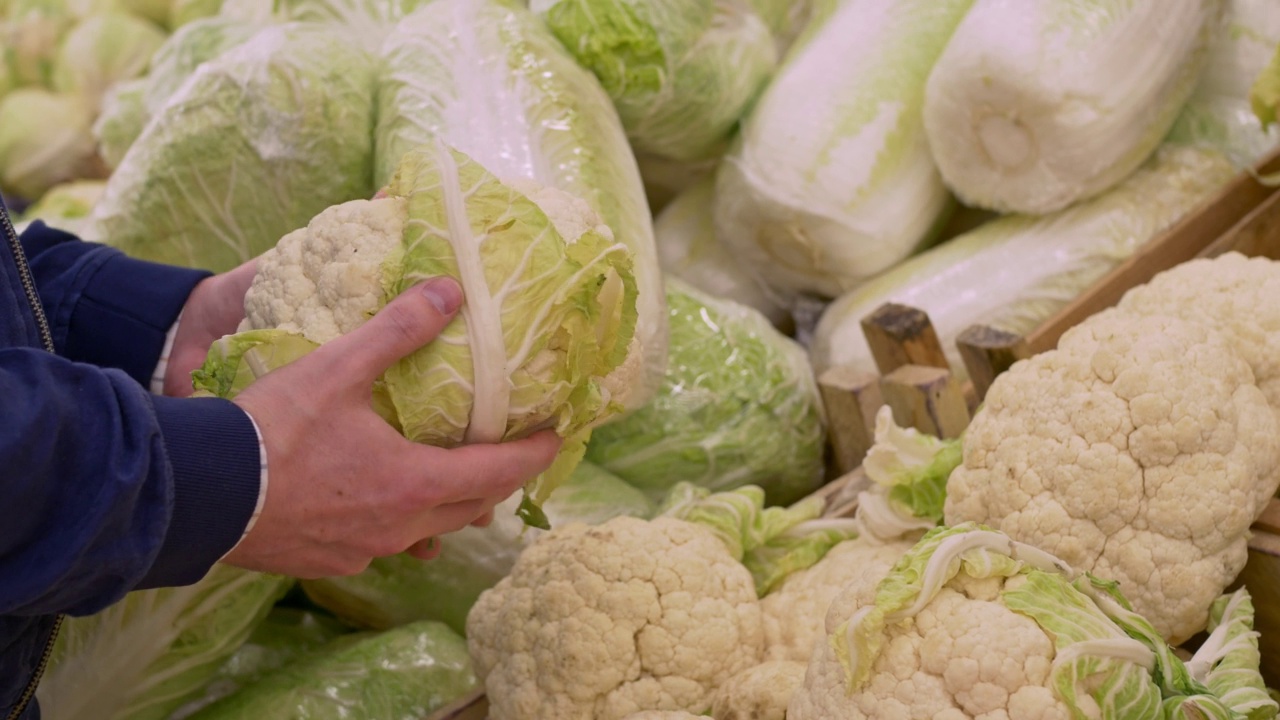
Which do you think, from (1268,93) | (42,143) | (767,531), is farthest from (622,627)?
(42,143)

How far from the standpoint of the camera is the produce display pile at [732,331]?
1.17 metres

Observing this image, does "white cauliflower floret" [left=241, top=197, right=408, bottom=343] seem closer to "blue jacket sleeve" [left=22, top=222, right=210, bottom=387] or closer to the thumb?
the thumb

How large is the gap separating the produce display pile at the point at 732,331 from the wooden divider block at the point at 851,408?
0.16 meters

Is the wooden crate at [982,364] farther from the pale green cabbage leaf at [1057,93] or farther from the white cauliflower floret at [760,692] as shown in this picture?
the white cauliflower floret at [760,692]

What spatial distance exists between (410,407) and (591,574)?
45 cm

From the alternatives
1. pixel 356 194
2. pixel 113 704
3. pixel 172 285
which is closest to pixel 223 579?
pixel 113 704

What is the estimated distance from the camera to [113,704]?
1.68 metres

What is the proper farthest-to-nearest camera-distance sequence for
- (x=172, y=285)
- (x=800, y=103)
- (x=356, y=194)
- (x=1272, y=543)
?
(x=800, y=103)
(x=356, y=194)
(x=172, y=285)
(x=1272, y=543)

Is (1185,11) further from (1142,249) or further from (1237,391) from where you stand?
(1237,391)

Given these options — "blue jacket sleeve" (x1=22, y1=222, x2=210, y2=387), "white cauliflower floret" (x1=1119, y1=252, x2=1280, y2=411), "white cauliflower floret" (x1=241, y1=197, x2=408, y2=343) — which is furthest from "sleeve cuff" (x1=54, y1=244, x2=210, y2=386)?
"white cauliflower floret" (x1=1119, y1=252, x2=1280, y2=411)

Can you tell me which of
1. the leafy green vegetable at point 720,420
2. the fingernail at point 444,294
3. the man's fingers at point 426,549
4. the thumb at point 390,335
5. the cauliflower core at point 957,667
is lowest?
the leafy green vegetable at point 720,420

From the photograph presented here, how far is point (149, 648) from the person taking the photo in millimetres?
1654

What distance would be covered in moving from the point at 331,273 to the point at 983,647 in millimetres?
862

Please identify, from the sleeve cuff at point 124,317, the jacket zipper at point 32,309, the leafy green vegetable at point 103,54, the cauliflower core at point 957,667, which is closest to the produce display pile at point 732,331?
the cauliflower core at point 957,667
